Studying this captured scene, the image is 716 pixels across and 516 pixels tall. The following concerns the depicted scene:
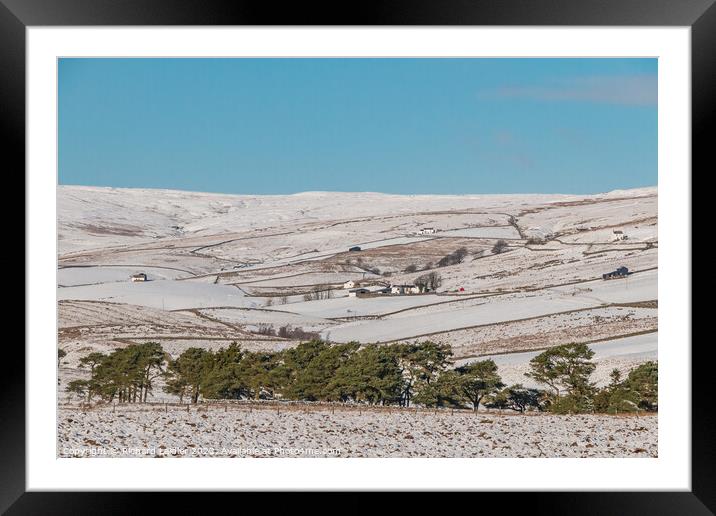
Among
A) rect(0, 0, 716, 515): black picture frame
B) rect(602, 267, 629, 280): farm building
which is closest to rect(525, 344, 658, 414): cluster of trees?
rect(0, 0, 716, 515): black picture frame

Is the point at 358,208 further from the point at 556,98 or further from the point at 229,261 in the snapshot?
the point at 556,98

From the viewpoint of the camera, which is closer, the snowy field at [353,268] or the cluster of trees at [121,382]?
the cluster of trees at [121,382]

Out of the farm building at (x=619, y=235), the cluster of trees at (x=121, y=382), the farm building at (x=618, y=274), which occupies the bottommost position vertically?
the cluster of trees at (x=121, y=382)

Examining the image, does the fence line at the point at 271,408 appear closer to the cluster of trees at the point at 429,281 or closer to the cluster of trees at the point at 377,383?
the cluster of trees at the point at 377,383

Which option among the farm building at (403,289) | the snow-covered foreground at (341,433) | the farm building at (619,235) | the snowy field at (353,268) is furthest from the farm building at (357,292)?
the snow-covered foreground at (341,433)
